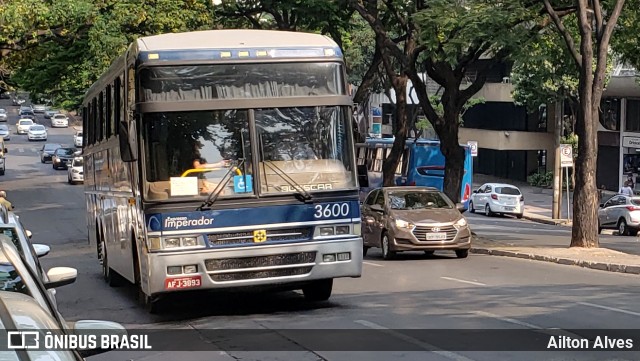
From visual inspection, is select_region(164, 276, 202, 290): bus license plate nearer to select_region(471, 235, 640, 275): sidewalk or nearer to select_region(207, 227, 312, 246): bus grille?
select_region(207, 227, 312, 246): bus grille

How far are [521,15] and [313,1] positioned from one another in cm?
858

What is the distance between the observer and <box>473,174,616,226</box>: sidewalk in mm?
46500

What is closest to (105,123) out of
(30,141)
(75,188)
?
(75,188)

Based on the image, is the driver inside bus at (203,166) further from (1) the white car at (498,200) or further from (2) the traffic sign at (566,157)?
(1) the white car at (498,200)

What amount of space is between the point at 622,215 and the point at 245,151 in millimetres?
26951

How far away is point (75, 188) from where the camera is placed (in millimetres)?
55500

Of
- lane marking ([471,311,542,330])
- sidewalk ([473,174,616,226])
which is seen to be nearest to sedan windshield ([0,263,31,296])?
lane marking ([471,311,542,330])

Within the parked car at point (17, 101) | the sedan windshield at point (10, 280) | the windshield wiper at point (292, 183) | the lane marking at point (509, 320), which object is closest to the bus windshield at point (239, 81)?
the windshield wiper at point (292, 183)

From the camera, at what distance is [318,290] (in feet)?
46.7

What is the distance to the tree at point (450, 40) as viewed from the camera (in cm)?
2403

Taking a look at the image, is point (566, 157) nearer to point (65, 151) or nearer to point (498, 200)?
point (498, 200)

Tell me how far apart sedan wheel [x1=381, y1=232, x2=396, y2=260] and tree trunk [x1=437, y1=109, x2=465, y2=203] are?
20.4 ft

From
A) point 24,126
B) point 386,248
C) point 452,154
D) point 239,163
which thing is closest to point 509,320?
point 239,163

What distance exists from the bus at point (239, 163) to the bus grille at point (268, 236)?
A: 0.05ft
